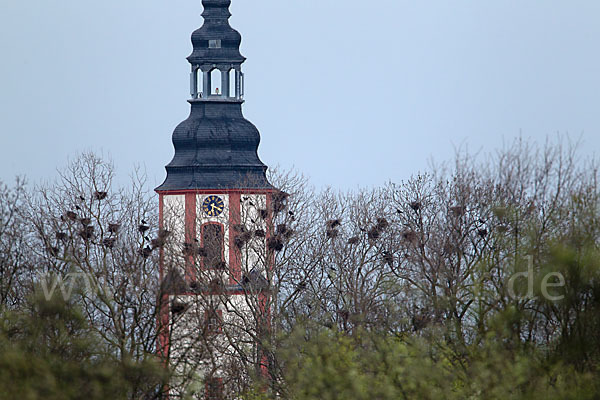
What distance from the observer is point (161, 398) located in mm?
24906

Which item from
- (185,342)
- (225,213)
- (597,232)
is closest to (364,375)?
(597,232)

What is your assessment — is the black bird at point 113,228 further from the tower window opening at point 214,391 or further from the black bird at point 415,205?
the black bird at point 415,205

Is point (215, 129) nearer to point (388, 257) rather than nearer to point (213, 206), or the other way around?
point (213, 206)

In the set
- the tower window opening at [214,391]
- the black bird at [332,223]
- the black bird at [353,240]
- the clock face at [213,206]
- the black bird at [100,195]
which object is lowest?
the tower window opening at [214,391]

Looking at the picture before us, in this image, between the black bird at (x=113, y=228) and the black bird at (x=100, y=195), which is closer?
the black bird at (x=113, y=228)

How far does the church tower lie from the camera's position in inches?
1555

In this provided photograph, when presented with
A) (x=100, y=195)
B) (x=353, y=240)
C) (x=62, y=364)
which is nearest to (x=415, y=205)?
(x=353, y=240)

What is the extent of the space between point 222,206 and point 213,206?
1.22 feet

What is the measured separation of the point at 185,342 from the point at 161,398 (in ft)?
16.4

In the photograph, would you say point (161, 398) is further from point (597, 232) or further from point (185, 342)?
point (597, 232)

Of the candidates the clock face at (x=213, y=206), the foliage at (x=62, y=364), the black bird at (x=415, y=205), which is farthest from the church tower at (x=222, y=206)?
the foliage at (x=62, y=364)

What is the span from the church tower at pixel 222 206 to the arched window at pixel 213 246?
0.04 metres

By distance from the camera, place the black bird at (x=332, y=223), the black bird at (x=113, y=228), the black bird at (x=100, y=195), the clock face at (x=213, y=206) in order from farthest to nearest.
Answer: the clock face at (x=213, y=206)
the black bird at (x=332, y=223)
the black bird at (x=100, y=195)
the black bird at (x=113, y=228)

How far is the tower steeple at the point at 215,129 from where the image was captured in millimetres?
53219
